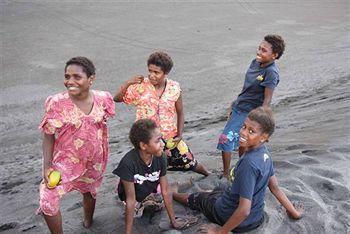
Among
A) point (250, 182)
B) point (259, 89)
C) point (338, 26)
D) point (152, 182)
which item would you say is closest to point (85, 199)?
point (152, 182)

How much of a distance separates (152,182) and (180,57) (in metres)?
5.19

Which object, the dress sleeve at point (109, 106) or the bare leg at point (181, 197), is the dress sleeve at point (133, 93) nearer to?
the dress sleeve at point (109, 106)

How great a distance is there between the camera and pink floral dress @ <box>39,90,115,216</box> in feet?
9.48

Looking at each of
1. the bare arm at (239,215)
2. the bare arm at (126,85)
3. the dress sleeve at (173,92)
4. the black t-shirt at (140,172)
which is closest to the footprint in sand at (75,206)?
the black t-shirt at (140,172)

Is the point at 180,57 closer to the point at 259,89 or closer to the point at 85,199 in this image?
the point at 259,89

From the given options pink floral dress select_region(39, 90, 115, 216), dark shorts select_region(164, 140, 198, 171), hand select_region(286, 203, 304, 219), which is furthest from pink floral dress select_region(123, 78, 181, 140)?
hand select_region(286, 203, 304, 219)

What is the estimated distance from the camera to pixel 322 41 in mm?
9664

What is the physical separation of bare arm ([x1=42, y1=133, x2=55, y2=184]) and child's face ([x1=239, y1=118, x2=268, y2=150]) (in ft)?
4.15

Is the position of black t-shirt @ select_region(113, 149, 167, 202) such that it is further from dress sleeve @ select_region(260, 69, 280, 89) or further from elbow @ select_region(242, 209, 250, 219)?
dress sleeve @ select_region(260, 69, 280, 89)

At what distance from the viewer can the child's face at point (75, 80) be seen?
294cm

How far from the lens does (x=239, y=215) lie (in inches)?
113

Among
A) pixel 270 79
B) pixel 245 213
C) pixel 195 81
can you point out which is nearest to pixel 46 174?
pixel 245 213

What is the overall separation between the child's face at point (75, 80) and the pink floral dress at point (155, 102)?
0.63 metres

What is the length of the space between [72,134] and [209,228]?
118 cm
